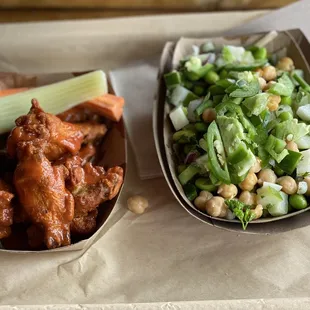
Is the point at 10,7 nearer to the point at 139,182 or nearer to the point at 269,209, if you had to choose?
the point at 139,182

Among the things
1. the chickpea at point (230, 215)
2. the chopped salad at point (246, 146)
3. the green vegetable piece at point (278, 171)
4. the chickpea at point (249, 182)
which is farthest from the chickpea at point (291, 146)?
the chickpea at point (230, 215)

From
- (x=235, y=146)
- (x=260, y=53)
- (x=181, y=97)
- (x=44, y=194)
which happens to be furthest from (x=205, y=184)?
(x=260, y=53)

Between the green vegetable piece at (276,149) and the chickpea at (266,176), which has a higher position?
the green vegetable piece at (276,149)

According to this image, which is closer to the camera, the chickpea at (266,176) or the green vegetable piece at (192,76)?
the chickpea at (266,176)

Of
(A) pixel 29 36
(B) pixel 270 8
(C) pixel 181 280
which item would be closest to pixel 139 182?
(C) pixel 181 280

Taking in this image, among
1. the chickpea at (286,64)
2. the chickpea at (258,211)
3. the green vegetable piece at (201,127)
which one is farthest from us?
the chickpea at (286,64)

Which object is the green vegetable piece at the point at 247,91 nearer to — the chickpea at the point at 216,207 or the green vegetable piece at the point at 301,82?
the green vegetable piece at the point at 301,82

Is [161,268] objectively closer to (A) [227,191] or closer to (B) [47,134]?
(A) [227,191]
